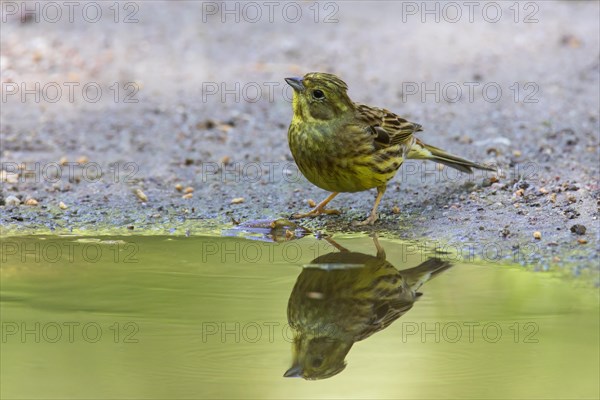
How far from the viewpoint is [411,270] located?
6590 millimetres

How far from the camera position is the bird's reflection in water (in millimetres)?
5230

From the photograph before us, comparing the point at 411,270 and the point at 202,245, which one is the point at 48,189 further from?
the point at 411,270

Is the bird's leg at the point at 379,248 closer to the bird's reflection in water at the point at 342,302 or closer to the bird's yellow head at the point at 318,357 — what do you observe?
the bird's reflection in water at the point at 342,302

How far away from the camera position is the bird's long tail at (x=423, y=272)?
6.36 metres

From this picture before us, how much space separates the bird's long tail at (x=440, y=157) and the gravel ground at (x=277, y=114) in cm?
17

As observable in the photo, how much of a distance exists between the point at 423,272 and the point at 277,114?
4694 mm

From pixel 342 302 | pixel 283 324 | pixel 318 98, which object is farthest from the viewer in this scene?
pixel 318 98

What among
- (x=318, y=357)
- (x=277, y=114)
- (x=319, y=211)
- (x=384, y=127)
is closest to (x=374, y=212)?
(x=319, y=211)

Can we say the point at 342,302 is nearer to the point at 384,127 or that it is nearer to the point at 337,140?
the point at 337,140

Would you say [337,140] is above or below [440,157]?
above

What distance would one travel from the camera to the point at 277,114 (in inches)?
429

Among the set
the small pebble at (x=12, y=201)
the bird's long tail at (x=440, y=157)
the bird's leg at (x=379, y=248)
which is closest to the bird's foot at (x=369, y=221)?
the bird's leg at (x=379, y=248)

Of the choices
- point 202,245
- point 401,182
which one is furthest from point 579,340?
point 401,182

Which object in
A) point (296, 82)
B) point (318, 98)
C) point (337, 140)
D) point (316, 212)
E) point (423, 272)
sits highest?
point (296, 82)
